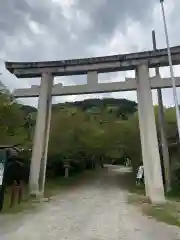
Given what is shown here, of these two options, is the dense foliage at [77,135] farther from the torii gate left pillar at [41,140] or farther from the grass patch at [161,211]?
the grass patch at [161,211]

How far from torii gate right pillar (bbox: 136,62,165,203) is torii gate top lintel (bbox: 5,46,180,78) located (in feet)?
1.55

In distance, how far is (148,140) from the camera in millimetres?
12180

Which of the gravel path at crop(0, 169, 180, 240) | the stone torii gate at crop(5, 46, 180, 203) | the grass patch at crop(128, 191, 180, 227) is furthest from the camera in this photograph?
the stone torii gate at crop(5, 46, 180, 203)

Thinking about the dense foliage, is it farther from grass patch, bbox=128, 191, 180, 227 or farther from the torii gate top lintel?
grass patch, bbox=128, 191, 180, 227

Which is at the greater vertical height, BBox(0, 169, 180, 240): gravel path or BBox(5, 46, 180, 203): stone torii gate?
BBox(5, 46, 180, 203): stone torii gate

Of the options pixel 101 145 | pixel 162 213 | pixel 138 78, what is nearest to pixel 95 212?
pixel 162 213

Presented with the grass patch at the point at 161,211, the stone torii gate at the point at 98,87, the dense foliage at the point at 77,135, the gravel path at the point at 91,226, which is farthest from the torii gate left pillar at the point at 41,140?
the grass patch at the point at 161,211

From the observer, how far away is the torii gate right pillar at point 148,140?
11.5 meters

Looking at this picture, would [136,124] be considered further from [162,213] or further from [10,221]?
[10,221]

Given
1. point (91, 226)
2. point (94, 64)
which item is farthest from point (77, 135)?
point (91, 226)

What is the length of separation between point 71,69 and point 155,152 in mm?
5948

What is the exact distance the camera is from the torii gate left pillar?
13.0 metres

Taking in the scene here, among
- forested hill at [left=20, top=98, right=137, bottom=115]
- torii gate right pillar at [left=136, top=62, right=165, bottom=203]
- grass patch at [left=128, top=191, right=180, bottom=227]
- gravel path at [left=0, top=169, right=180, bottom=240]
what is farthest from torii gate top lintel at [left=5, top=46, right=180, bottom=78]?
forested hill at [left=20, top=98, right=137, bottom=115]

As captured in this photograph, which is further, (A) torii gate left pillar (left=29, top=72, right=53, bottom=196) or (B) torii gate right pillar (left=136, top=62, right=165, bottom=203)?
(A) torii gate left pillar (left=29, top=72, right=53, bottom=196)
